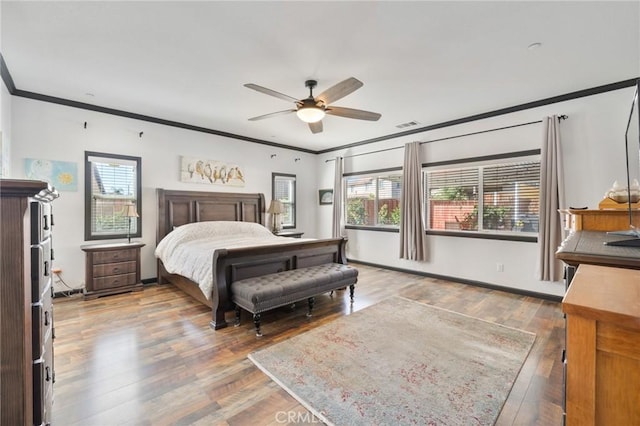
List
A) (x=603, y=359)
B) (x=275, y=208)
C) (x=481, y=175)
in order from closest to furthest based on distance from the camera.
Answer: (x=603, y=359) → (x=481, y=175) → (x=275, y=208)

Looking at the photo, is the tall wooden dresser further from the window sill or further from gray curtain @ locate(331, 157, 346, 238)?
gray curtain @ locate(331, 157, 346, 238)

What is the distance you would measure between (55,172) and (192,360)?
346 cm

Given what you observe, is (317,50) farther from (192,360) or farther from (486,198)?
(486,198)

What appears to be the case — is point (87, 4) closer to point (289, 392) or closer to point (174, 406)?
point (174, 406)

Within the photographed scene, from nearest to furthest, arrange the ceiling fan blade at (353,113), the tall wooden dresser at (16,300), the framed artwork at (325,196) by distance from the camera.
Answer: the tall wooden dresser at (16,300) < the ceiling fan blade at (353,113) < the framed artwork at (325,196)

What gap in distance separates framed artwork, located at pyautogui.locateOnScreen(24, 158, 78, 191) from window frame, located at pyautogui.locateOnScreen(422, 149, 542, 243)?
5585 millimetres

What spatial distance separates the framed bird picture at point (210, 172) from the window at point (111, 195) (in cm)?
72

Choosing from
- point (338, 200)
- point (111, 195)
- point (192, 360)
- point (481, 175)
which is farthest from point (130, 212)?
point (481, 175)

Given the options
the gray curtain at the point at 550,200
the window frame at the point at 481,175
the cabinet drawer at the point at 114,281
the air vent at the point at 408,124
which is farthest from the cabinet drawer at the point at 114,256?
the gray curtain at the point at 550,200

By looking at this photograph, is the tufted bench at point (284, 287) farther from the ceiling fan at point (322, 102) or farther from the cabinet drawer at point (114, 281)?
the cabinet drawer at point (114, 281)

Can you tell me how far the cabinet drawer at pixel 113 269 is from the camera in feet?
12.6

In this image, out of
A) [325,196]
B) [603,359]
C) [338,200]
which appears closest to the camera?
[603,359]

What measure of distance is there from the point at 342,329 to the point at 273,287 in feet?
2.80

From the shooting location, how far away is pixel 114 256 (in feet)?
13.0
